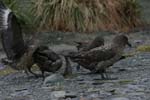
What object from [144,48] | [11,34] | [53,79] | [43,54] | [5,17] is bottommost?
[144,48]

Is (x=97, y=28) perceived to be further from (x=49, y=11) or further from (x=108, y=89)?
(x=108, y=89)

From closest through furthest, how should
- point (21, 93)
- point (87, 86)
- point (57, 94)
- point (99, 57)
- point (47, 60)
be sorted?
point (57, 94), point (21, 93), point (87, 86), point (99, 57), point (47, 60)

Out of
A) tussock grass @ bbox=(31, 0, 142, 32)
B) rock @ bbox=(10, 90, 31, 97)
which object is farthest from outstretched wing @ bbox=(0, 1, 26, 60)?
tussock grass @ bbox=(31, 0, 142, 32)

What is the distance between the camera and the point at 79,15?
54.3 feet

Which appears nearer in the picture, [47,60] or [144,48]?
[47,60]

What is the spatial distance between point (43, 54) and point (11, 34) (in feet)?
2.20

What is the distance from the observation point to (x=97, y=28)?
16.4 metres

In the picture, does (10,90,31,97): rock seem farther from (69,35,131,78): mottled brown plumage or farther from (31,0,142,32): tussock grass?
(31,0,142,32): tussock grass

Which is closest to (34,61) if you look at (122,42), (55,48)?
(122,42)

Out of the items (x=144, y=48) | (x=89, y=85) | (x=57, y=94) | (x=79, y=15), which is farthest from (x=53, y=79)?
(x=79, y=15)

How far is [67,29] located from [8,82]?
6318mm

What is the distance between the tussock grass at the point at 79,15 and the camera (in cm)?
1647

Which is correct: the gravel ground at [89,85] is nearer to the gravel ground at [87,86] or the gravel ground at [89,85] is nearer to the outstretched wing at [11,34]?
the gravel ground at [87,86]

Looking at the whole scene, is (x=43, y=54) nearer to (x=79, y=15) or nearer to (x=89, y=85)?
(x=89, y=85)
